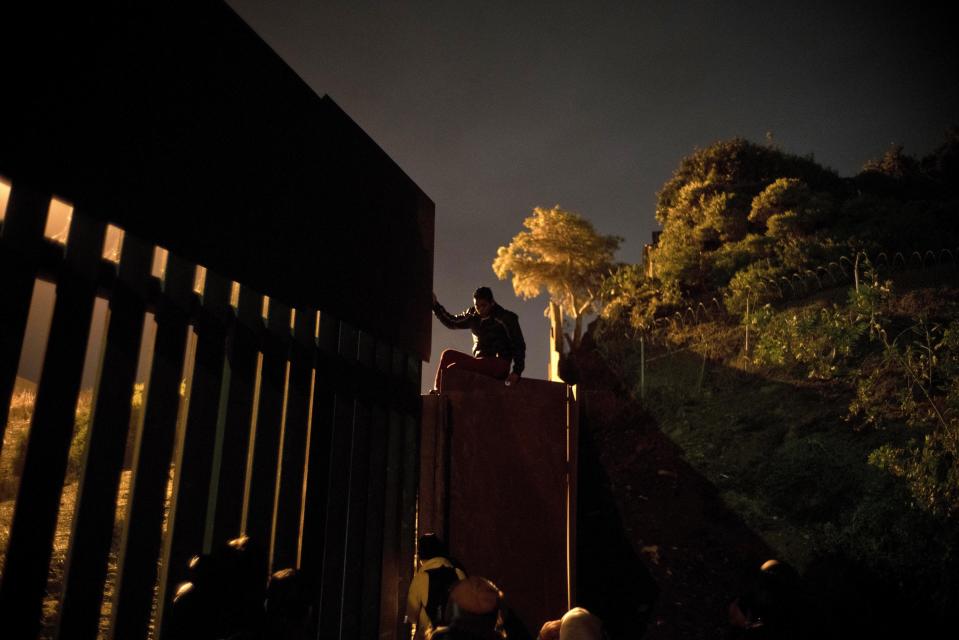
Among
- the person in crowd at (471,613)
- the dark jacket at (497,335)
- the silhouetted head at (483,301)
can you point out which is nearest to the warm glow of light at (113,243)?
the person in crowd at (471,613)

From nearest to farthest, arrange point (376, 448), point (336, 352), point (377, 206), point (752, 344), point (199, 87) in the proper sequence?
point (199, 87) < point (336, 352) < point (376, 448) < point (377, 206) < point (752, 344)

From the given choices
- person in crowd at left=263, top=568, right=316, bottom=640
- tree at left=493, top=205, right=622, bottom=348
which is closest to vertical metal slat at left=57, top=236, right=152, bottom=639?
person in crowd at left=263, top=568, right=316, bottom=640

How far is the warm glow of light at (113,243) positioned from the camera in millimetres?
2461

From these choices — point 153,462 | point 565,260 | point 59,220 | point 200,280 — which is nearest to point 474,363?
point 200,280

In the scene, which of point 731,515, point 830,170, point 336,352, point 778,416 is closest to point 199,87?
point 336,352

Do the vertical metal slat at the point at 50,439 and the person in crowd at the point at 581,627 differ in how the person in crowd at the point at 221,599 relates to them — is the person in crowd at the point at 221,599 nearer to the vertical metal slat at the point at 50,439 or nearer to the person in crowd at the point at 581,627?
the vertical metal slat at the point at 50,439

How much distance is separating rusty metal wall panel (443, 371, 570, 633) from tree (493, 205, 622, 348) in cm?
1701

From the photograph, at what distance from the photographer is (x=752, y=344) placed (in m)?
11.9

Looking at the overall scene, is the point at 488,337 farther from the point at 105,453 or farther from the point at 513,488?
the point at 105,453

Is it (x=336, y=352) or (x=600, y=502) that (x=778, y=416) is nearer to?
(x=600, y=502)

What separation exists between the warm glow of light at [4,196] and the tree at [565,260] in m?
19.9

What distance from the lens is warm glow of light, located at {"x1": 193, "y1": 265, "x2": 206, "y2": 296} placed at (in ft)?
9.31

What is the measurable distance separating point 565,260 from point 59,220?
66.8 feet

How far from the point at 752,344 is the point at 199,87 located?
11816mm
